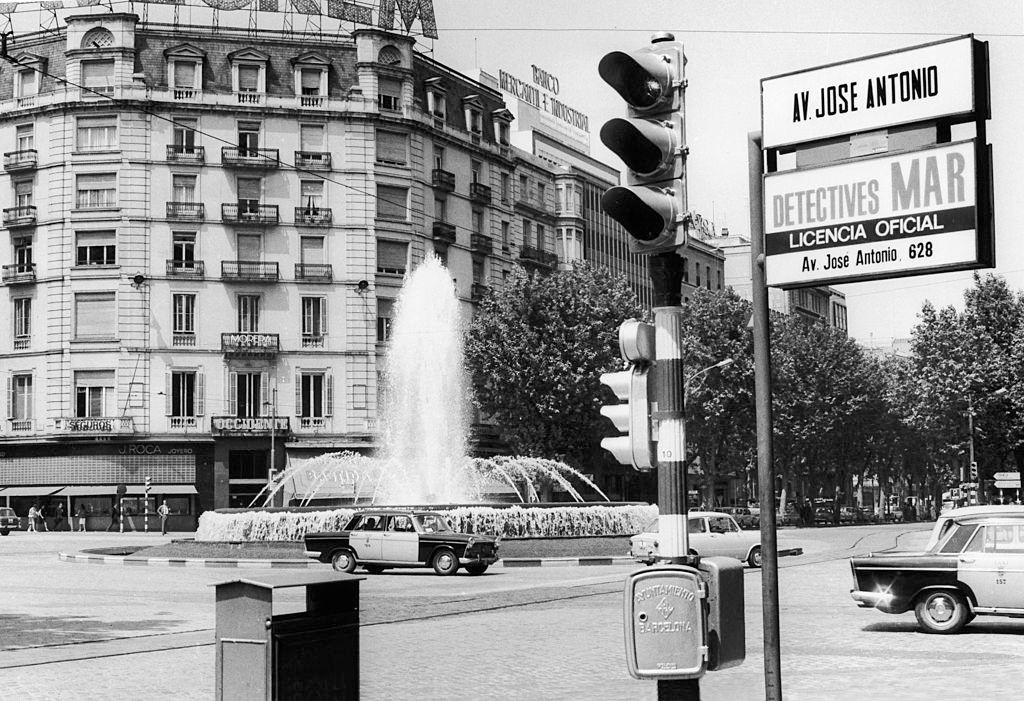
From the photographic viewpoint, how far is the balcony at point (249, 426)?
60.7 meters

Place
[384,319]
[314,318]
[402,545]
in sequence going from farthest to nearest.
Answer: [384,319] → [314,318] → [402,545]

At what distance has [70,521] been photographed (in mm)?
60781

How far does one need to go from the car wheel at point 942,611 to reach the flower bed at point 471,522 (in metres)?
19.3

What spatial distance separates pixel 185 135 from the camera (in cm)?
6216

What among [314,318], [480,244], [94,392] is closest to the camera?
[94,392]

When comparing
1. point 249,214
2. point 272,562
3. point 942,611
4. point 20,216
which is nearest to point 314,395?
point 249,214

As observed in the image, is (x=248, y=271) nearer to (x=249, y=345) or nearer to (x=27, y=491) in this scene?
(x=249, y=345)

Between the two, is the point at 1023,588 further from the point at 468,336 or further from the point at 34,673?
the point at 468,336

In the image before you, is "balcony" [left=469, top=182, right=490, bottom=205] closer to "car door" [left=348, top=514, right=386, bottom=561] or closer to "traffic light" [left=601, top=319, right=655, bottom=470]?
"car door" [left=348, top=514, right=386, bottom=561]

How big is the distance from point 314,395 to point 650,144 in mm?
56432

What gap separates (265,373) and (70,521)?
11344 millimetres

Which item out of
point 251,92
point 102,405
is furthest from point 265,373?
point 251,92

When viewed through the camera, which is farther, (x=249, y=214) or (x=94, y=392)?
(x=249, y=214)

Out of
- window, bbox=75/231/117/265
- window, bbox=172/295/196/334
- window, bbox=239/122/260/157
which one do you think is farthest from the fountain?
window, bbox=75/231/117/265
